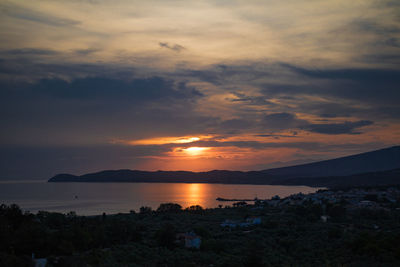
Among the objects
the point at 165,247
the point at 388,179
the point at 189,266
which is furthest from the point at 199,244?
the point at 388,179

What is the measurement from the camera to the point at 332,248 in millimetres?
24312

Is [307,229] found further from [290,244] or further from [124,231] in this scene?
[124,231]

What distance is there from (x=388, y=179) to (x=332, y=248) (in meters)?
155

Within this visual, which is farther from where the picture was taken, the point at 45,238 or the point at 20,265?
the point at 45,238

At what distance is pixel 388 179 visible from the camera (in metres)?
162

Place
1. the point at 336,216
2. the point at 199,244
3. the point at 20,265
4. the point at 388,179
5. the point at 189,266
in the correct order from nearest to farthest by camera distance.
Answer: the point at 20,265, the point at 189,266, the point at 199,244, the point at 336,216, the point at 388,179

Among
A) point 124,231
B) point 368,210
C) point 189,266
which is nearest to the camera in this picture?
point 189,266

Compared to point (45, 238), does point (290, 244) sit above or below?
below

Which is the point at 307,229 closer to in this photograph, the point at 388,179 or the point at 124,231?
the point at 124,231

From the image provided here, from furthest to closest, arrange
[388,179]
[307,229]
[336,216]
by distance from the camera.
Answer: [388,179] → [336,216] → [307,229]

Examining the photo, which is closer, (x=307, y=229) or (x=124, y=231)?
(x=124, y=231)

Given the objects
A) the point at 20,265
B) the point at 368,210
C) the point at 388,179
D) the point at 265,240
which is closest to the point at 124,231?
the point at 265,240

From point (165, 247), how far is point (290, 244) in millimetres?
8774

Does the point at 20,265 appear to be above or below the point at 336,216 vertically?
above
